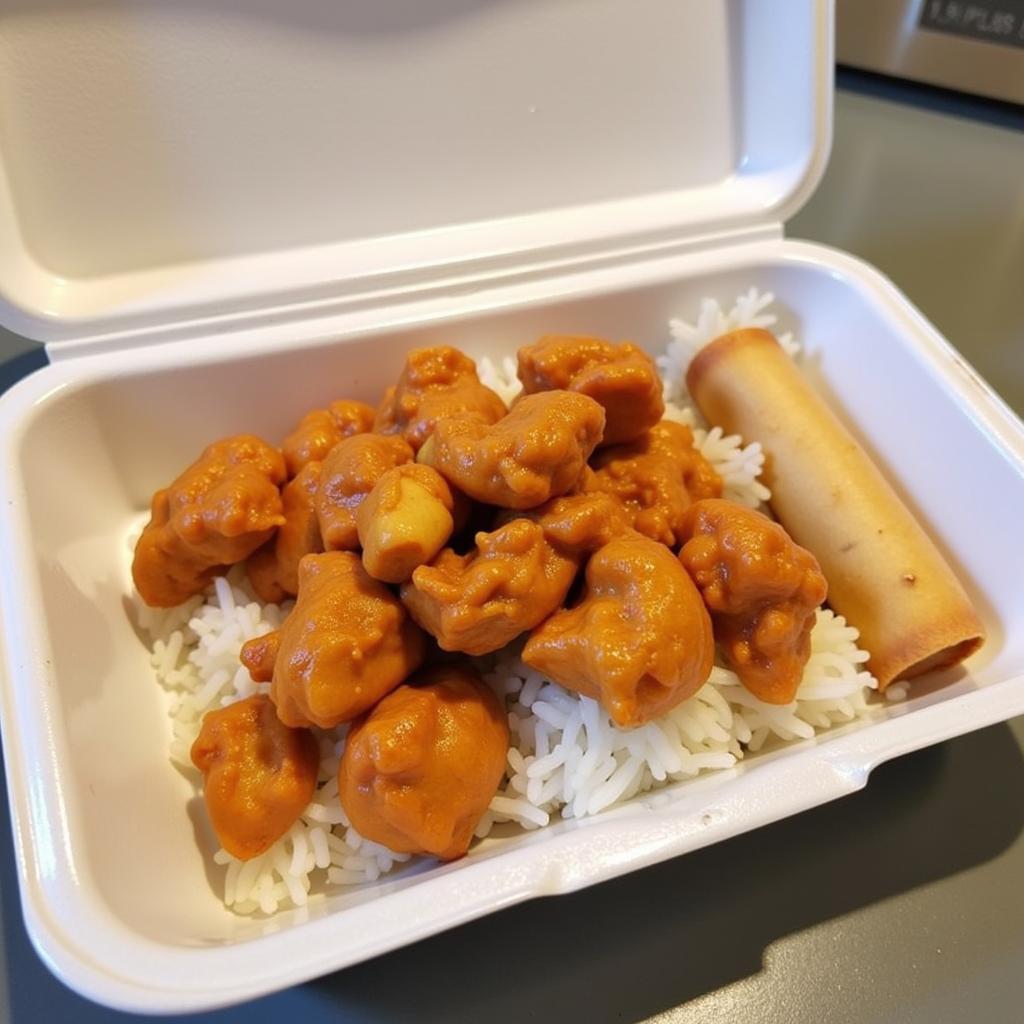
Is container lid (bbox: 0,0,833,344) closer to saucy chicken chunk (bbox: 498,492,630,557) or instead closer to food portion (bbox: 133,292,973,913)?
food portion (bbox: 133,292,973,913)

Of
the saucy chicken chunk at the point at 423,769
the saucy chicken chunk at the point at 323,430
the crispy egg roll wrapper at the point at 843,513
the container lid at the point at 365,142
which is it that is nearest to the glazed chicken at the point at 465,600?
the saucy chicken chunk at the point at 423,769

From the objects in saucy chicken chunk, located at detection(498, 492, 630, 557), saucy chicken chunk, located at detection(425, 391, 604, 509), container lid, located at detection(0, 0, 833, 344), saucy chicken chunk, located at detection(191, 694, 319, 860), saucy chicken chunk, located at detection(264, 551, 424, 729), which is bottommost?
saucy chicken chunk, located at detection(191, 694, 319, 860)

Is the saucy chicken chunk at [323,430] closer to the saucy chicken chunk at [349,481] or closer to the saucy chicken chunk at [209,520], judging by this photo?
the saucy chicken chunk at [209,520]

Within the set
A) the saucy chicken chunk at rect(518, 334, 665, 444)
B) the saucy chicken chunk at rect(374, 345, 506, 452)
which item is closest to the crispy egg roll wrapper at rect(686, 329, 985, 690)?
the saucy chicken chunk at rect(518, 334, 665, 444)

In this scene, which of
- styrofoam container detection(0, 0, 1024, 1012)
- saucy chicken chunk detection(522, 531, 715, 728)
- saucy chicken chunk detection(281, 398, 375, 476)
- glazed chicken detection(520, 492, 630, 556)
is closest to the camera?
saucy chicken chunk detection(522, 531, 715, 728)

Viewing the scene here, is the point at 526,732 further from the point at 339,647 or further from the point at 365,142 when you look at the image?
the point at 365,142

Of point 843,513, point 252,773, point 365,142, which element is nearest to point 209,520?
point 252,773

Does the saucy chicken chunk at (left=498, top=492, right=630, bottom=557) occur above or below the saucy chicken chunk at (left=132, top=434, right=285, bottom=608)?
above
